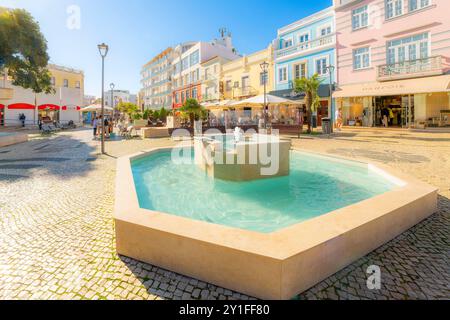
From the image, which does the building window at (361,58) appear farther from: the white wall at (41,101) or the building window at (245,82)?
the white wall at (41,101)

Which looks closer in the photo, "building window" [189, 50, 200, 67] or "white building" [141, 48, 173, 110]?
"building window" [189, 50, 200, 67]

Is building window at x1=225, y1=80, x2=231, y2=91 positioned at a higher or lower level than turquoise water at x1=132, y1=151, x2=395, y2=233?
higher

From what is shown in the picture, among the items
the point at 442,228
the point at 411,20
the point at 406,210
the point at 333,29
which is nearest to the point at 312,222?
the point at 406,210

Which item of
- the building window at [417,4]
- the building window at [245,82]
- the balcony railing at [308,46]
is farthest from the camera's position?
the building window at [245,82]

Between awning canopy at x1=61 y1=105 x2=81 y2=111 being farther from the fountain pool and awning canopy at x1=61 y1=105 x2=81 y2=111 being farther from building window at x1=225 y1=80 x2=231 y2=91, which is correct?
the fountain pool

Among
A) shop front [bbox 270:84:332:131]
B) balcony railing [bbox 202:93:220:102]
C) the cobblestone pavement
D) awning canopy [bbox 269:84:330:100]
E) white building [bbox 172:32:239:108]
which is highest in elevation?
white building [bbox 172:32:239:108]

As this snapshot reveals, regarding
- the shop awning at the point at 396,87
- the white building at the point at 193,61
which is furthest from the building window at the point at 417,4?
the white building at the point at 193,61

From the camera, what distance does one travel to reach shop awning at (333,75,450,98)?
15.9m

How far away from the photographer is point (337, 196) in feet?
19.3

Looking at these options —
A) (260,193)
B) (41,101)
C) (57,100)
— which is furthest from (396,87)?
(57,100)

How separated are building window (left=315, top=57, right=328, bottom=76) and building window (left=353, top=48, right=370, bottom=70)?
97.5 inches

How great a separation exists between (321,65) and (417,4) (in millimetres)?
7565

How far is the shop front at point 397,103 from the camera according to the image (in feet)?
56.0

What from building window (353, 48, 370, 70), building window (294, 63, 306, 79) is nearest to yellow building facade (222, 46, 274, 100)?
building window (294, 63, 306, 79)
